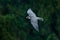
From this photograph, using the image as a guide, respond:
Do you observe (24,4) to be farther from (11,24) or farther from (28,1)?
(11,24)

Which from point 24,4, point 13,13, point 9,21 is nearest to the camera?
point 9,21

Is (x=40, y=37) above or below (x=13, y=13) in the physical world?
below

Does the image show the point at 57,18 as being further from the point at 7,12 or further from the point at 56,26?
the point at 7,12

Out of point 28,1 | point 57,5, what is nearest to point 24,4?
point 28,1

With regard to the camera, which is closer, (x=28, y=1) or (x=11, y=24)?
(x=11, y=24)

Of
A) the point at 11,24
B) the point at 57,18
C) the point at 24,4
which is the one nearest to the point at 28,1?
the point at 24,4

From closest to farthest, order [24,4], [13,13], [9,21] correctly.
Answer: [9,21]
[13,13]
[24,4]
